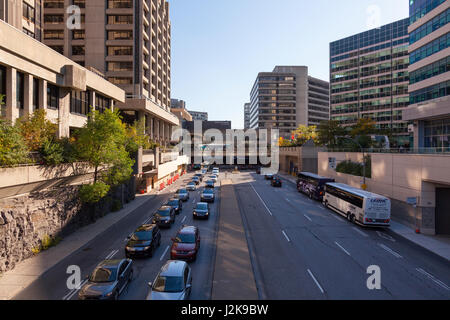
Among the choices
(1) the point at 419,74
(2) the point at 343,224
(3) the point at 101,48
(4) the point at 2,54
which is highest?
(3) the point at 101,48

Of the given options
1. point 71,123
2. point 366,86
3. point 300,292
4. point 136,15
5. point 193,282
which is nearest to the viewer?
point 300,292

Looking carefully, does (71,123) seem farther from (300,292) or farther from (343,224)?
(343,224)

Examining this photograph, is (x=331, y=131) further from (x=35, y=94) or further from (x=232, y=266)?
(x=35, y=94)

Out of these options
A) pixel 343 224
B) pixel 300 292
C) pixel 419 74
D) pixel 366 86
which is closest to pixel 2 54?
pixel 300 292

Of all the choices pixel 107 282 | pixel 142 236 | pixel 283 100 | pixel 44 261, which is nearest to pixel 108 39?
pixel 142 236

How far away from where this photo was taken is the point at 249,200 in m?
38.1

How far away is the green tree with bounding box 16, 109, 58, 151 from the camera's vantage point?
64.4 ft

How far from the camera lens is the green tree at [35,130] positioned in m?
19.6

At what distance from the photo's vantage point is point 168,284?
38.1 feet

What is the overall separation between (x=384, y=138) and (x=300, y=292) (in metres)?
43.2

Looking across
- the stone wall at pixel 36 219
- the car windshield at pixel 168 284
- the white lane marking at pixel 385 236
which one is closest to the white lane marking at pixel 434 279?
the white lane marking at pixel 385 236

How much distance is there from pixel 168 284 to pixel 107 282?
9.08 feet

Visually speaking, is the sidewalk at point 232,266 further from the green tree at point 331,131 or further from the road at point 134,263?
the green tree at point 331,131

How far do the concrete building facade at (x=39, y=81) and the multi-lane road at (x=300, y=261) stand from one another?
11.9 m
